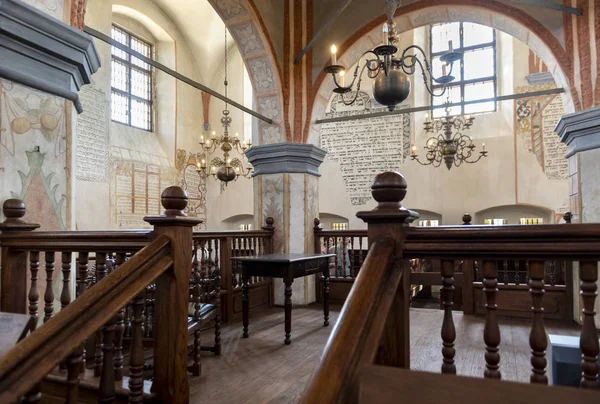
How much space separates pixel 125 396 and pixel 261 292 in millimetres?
3757

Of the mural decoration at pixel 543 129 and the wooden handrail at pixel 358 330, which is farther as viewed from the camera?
the mural decoration at pixel 543 129

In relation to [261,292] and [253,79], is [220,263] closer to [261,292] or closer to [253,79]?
[261,292]

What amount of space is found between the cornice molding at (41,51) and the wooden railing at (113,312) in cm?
82

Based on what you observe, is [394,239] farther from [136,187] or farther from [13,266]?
[136,187]

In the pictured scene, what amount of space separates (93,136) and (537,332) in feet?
31.7

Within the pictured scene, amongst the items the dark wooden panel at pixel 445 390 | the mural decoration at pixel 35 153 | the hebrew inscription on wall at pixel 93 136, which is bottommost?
the dark wooden panel at pixel 445 390

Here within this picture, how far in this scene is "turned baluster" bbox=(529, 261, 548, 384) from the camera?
3.71ft

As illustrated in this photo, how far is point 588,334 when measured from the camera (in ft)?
3.62

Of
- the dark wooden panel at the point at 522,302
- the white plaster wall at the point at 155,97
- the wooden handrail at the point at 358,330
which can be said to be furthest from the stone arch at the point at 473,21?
the white plaster wall at the point at 155,97

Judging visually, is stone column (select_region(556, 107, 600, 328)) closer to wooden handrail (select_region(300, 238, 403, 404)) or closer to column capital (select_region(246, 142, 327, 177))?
column capital (select_region(246, 142, 327, 177))

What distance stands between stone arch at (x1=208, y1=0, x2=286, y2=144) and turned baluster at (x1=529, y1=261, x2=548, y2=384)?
507 centimetres

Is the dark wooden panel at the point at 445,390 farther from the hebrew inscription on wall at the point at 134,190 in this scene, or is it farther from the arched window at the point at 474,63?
the arched window at the point at 474,63

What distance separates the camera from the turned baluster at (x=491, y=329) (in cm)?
118

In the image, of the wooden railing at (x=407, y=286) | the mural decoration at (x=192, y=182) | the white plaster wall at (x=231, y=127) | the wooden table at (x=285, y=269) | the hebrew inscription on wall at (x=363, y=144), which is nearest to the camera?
the wooden railing at (x=407, y=286)
